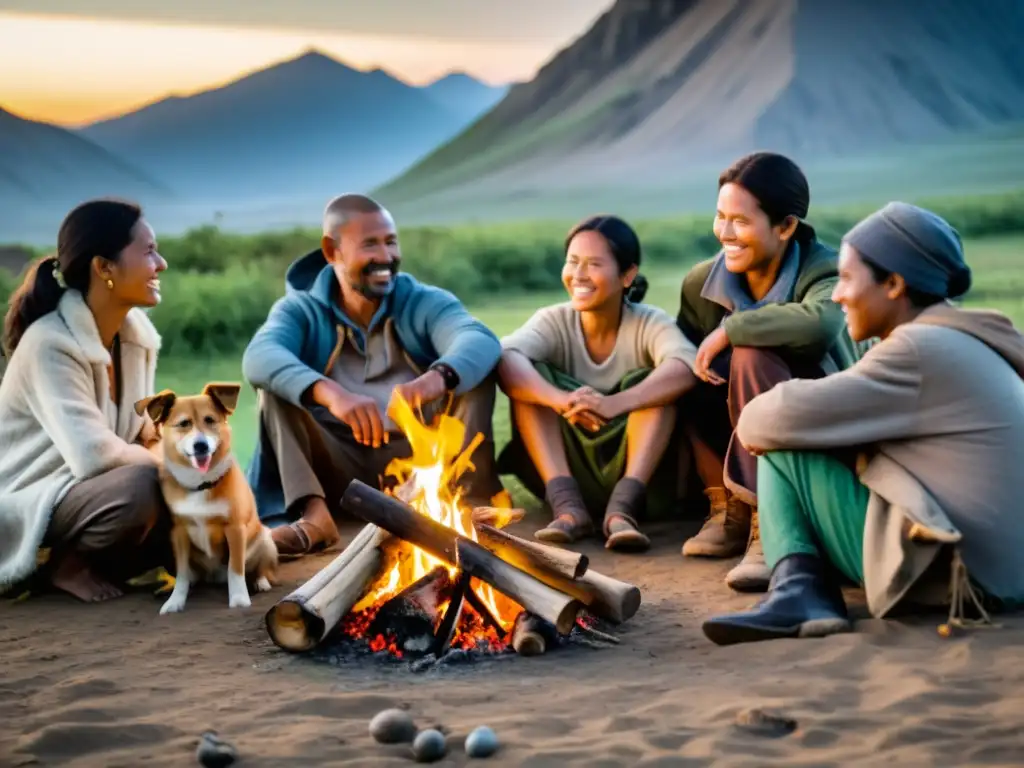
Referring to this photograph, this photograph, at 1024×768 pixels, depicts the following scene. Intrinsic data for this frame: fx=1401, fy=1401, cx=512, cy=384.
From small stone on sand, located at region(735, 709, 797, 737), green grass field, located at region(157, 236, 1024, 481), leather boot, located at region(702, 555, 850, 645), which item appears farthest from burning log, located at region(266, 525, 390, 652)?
green grass field, located at region(157, 236, 1024, 481)

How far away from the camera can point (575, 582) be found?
4.90m

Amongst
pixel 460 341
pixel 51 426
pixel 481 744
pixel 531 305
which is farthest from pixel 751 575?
pixel 531 305

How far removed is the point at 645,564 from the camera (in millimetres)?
5934

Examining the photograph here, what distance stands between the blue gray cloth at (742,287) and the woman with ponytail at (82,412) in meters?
2.41

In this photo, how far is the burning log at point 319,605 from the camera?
466 centimetres

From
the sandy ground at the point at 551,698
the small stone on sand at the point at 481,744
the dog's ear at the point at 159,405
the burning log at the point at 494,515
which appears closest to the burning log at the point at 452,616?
the sandy ground at the point at 551,698

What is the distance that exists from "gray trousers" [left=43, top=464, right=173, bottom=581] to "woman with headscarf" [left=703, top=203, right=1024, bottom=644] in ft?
7.38

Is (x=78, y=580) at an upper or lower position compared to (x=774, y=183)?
lower

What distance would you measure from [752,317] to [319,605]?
7.22ft

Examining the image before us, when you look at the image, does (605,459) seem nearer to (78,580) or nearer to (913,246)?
(913,246)

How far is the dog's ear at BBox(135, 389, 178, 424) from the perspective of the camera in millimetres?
5238

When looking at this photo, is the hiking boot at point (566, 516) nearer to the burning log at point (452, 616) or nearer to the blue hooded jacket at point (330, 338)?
the blue hooded jacket at point (330, 338)

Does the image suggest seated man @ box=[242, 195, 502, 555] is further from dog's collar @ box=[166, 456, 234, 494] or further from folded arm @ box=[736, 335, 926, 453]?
folded arm @ box=[736, 335, 926, 453]

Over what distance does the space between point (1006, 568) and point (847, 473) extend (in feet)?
1.94
